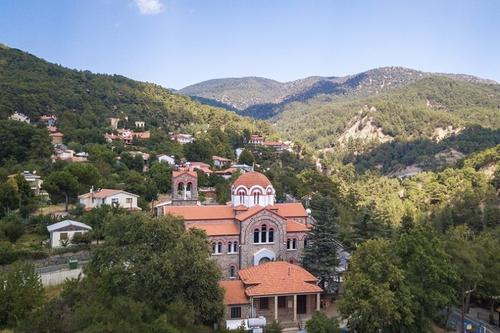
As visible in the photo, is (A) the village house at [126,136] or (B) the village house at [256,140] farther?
(B) the village house at [256,140]

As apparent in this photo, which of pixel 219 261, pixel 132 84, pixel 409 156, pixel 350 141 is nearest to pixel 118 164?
pixel 219 261

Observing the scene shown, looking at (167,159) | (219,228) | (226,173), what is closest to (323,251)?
(219,228)

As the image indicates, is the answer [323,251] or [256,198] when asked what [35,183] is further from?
[323,251]

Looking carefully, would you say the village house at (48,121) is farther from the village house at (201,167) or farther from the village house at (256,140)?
the village house at (256,140)

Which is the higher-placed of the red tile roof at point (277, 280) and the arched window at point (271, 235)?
the arched window at point (271, 235)

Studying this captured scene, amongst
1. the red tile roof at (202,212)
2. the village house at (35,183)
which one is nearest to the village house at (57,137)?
the village house at (35,183)

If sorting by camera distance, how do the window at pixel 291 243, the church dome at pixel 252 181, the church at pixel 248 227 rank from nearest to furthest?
the church at pixel 248 227 < the window at pixel 291 243 < the church dome at pixel 252 181

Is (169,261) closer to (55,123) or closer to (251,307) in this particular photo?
(251,307)

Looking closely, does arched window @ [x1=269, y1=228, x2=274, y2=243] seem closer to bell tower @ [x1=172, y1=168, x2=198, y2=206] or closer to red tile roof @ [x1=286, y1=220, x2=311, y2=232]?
red tile roof @ [x1=286, y1=220, x2=311, y2=232]
